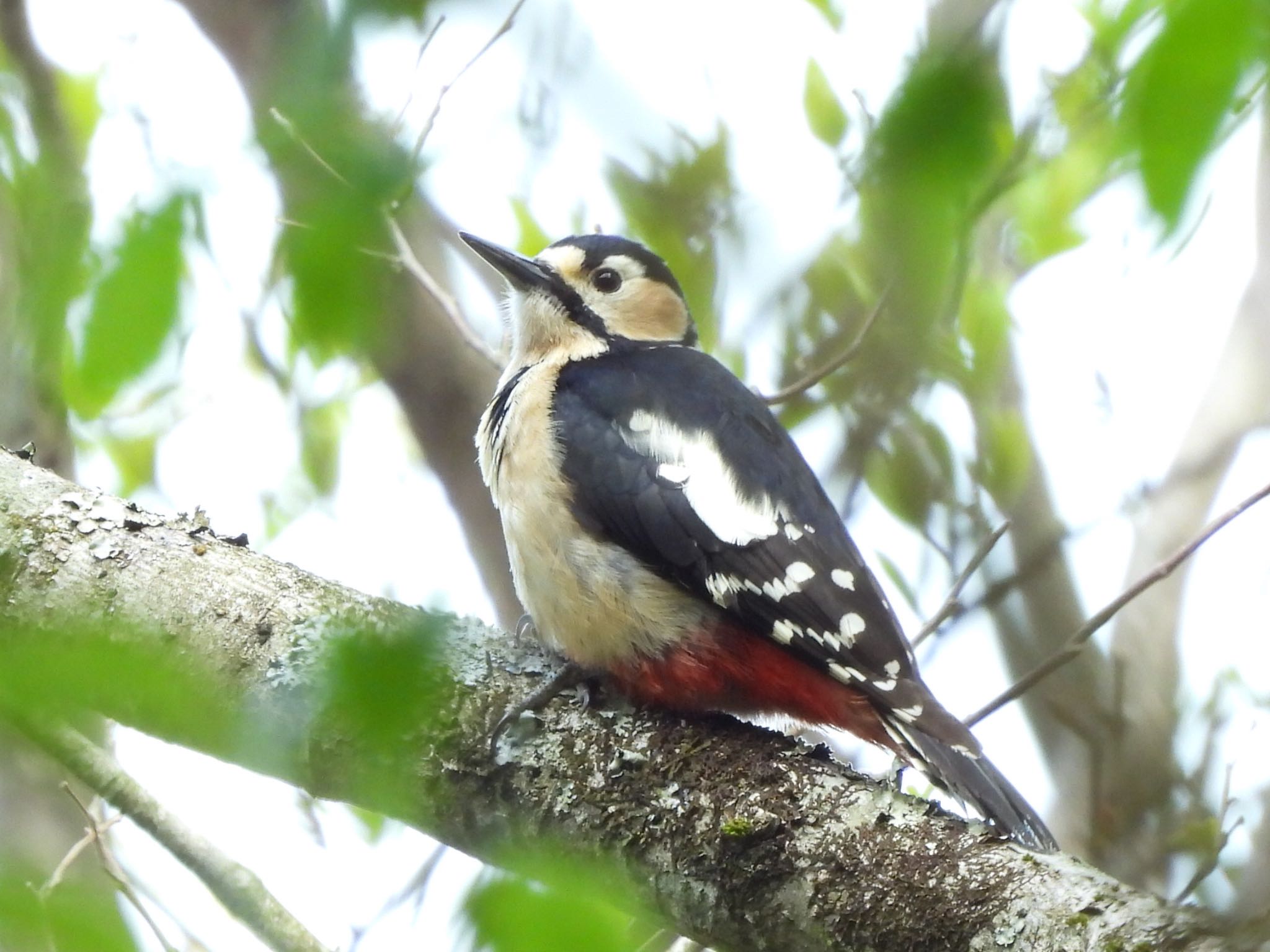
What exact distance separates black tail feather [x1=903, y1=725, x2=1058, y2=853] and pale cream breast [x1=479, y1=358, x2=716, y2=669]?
530 mm

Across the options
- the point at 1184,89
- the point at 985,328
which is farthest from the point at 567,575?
the point at 1184,89

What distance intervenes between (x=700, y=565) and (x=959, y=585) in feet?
1.74

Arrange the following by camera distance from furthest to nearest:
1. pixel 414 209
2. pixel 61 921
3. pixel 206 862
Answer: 1. pixel 206 862
2. pixel 414 209
3. pixel 61 921

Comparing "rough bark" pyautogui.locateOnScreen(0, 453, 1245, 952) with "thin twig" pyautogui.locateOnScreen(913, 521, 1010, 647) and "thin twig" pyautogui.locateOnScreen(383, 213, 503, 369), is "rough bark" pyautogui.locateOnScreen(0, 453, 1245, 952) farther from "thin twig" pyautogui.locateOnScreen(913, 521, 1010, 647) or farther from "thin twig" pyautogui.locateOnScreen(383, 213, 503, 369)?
"thin twig" pyautogui.locateOnScreen(383, 213, 503, 369)

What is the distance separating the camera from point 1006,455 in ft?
10.1

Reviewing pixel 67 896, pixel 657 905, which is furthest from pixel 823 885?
pixel 67 896

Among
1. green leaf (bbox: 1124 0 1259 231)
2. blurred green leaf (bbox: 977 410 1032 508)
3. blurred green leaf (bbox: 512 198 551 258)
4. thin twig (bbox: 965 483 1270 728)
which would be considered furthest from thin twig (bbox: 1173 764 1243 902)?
blurred green leaf (bbox: 512 198 551 258)

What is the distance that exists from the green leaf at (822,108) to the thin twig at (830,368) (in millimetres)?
435

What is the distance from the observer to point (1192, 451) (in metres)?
3.52

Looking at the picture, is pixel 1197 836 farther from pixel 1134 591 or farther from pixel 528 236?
pixel 528 236

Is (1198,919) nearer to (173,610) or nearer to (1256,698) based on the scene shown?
(173,610)

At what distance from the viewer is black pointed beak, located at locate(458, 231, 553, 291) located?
357 centimetres

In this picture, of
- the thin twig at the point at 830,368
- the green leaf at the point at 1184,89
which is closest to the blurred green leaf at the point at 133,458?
the thin twig at the point at 830,368

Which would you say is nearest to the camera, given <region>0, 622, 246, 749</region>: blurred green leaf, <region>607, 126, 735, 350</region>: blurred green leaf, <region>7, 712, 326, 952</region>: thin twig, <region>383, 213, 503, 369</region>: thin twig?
<region>0, 622, 246, 749</region>: blurred green leaf
